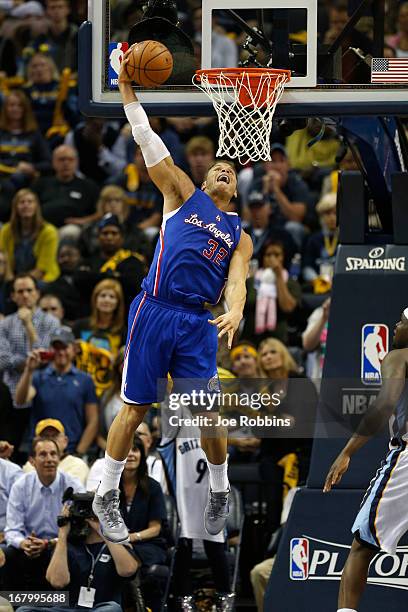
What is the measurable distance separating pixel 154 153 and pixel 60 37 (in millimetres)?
10129

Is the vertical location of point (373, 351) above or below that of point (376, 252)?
below

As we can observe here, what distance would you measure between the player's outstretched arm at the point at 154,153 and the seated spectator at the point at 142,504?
8.76 feet

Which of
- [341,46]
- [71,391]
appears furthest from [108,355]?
[341,46]

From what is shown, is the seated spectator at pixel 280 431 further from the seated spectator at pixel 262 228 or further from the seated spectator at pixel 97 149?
the seated spectator at pixel 97 149

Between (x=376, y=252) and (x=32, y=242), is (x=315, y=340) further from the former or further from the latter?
(x=32, y=242)

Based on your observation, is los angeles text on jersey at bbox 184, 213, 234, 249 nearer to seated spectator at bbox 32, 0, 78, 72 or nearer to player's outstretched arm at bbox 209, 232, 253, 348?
player's outstretched arm at bbox 209, 232, 253, 348

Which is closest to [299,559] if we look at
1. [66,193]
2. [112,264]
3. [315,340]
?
[315,340]

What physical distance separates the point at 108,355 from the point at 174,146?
3.81 meters

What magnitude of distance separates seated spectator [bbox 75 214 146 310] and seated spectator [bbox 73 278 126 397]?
0.82 feet

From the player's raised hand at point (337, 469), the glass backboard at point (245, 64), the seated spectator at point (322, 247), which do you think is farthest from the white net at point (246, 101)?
the seated spectator at point (322, 247)

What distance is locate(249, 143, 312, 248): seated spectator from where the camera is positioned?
1509 cm

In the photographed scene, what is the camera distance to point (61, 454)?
37.2ft

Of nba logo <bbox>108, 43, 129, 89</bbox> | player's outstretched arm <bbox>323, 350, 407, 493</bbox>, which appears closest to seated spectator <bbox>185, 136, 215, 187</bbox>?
nba logo <bbox>108, 43, 129, 89</bbox>

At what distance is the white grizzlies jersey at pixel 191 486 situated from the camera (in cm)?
1082
